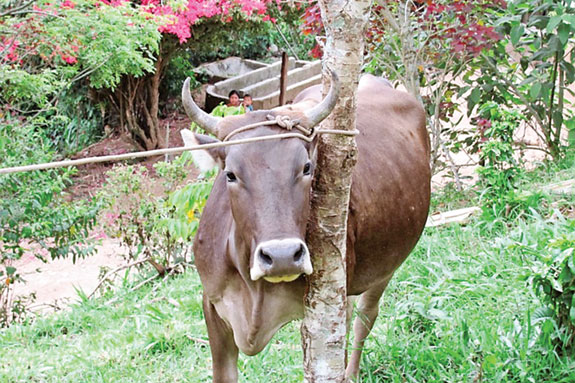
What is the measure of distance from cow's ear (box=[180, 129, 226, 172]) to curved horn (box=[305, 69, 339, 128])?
0.46 m

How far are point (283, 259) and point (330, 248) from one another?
0.23m

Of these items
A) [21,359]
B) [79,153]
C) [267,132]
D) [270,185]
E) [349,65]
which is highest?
[349,65]

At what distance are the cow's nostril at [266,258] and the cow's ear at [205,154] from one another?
593 millimetres

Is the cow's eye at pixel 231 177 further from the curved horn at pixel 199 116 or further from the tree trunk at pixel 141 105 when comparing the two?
the tree trunk at pixel 141 105

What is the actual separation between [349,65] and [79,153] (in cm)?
1224

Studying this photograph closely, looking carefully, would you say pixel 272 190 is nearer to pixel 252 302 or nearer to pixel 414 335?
pixel 252 302

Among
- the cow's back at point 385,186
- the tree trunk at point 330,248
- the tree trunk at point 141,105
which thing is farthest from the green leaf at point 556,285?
the tree trunk at point 141,105

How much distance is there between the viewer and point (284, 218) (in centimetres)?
250

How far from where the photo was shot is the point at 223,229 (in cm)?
308

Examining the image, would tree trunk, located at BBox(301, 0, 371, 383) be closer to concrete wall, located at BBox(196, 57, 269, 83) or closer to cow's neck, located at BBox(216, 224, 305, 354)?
cow's neck, located at BBox(216, 224, 305, 354)

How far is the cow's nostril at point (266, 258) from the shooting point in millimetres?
2398

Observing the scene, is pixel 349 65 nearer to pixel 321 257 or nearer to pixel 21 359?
pixel 321 257

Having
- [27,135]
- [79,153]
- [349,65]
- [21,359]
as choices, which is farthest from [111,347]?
[79,153]

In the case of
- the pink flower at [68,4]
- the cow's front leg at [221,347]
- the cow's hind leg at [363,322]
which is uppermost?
the pink flower at [68,4]
